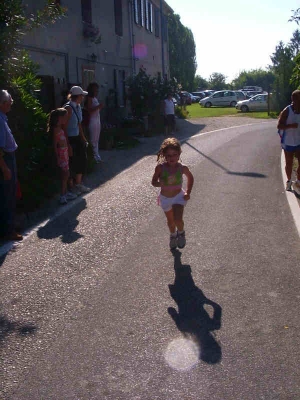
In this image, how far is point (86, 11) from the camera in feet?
62.4

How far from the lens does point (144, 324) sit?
453cm

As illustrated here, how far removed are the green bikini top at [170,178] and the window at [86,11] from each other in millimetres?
13587

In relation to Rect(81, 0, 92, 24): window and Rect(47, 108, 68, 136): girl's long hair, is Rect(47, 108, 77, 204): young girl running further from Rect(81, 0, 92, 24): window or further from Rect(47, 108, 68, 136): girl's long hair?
Rect(81, 0, 92, 24): window

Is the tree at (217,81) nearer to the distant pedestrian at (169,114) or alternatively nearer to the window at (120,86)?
the window at (120,86)

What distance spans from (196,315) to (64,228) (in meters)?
3.42

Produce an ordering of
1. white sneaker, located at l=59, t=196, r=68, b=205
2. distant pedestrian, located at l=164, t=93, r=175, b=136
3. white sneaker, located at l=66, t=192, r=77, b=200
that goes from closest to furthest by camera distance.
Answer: white sneaker, located at l=59, t=196, r=68, b=205 < white sneaker, located at l=66, t=192, r=77, b=200 < distant pedestrian, located at l=164, t=93, r=175, b=136

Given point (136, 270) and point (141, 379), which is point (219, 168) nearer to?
point (136, 270)

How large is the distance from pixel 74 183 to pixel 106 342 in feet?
21.5

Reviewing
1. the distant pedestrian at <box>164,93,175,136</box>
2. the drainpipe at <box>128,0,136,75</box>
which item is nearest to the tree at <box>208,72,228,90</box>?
the drainpipe at <box>128,0,136,75</box>

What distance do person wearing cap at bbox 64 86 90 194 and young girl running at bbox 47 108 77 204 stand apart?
1.78 feet

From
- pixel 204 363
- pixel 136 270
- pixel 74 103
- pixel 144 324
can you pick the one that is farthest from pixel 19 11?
pixel 204 363

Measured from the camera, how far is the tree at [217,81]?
103894 millimetres

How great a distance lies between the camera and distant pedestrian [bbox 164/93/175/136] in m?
22.0

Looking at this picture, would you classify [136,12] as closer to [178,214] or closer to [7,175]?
[7,175]
